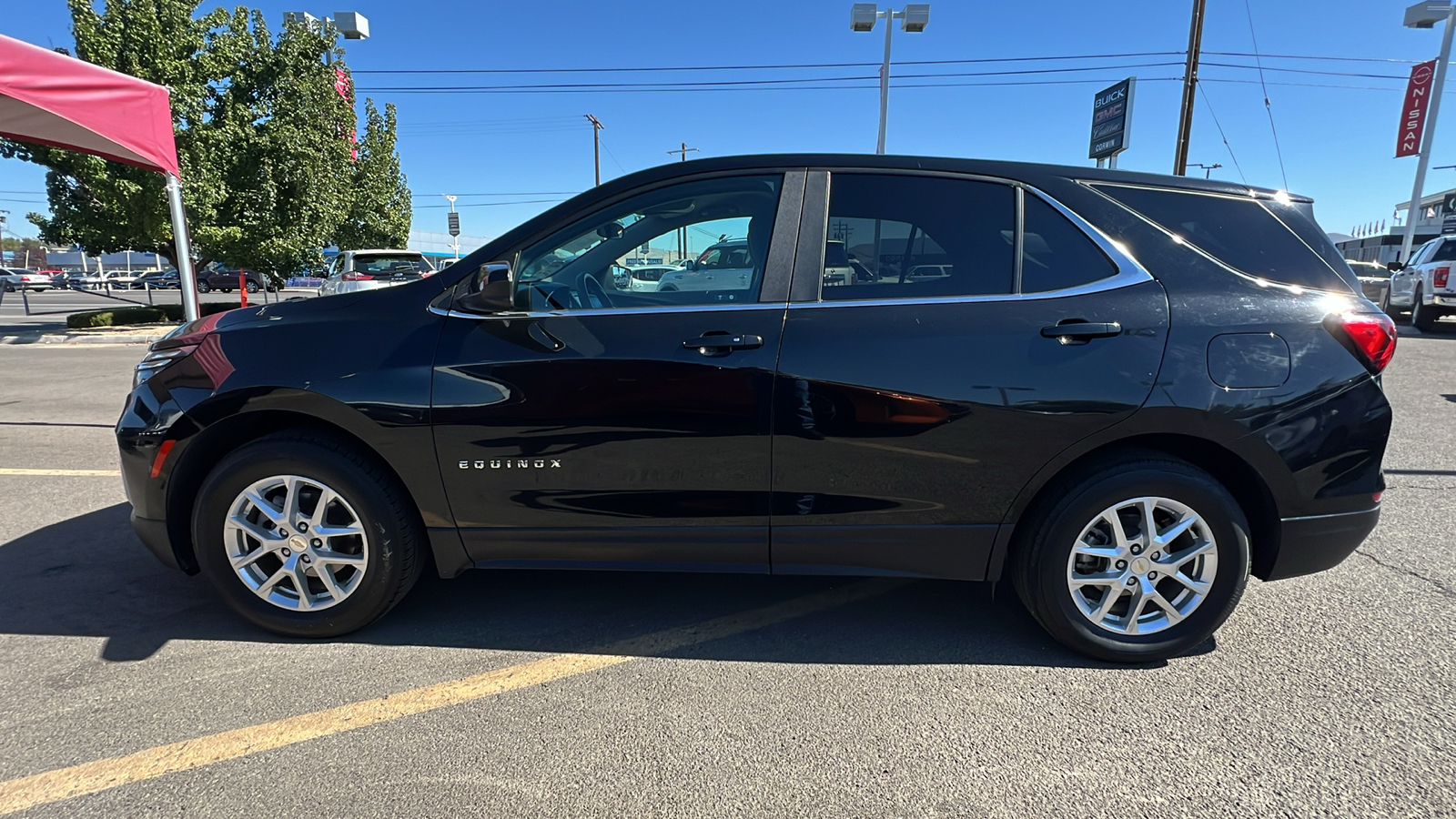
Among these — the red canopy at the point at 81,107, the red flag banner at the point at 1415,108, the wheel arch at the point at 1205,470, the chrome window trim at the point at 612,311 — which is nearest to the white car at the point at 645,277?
the chrome window trim at the point at 612,311

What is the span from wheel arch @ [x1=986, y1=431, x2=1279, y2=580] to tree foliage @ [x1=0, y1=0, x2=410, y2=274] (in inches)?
620

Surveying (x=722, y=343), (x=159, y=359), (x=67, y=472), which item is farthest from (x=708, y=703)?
(x=67, y=472)

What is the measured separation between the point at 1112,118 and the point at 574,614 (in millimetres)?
27814

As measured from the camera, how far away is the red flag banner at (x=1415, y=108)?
24250 millimetres

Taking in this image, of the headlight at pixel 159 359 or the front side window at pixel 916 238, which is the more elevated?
the front side window at pixel 916 238

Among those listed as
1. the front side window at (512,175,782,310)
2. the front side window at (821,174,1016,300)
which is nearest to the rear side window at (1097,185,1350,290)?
the front side window at (821,174,1016,300)

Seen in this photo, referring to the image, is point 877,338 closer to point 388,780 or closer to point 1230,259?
point 1230,259

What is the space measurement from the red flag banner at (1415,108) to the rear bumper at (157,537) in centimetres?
3366

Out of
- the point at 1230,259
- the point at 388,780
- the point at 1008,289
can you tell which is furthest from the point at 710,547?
the point at 1230,259

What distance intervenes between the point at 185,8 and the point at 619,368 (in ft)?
55.8

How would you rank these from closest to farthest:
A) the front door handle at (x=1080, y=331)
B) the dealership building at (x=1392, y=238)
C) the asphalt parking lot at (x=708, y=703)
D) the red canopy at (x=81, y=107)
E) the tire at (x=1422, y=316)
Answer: the asphalt parking lot at (x=708, y=703)
the front door handle at (x=1080, y=331)
the red canopy at (x=81, y=107)
the tire at (x=1422, y=316)
the dealership building at (x=1392, y=238)

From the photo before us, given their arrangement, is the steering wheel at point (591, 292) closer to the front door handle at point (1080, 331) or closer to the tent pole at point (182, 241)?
the front door handle at point (1080, 331)

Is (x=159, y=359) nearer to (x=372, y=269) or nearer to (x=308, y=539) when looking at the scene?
(x=308, y=539)

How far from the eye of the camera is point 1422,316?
48.6 ft
